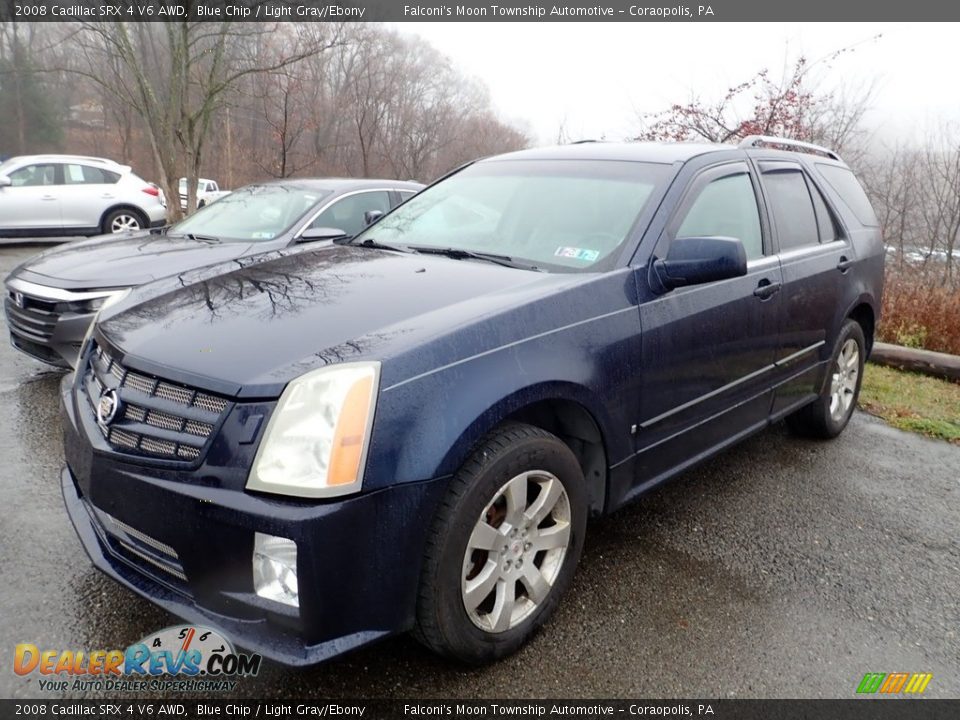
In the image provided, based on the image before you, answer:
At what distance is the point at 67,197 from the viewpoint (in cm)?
1155

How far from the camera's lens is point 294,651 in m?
1.81

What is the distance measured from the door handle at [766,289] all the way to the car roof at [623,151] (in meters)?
0.71

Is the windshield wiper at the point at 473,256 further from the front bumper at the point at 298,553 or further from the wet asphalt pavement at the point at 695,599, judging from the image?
the wet asphalt pavement at the point at 695,599

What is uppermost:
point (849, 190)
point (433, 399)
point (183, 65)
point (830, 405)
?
point (183, 65)

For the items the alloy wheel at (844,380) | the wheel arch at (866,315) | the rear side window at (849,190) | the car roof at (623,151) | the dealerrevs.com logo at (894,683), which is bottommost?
the dealerrevs.com logo at (894,683)

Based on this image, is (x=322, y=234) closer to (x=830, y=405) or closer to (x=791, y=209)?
(x=791, y=209)

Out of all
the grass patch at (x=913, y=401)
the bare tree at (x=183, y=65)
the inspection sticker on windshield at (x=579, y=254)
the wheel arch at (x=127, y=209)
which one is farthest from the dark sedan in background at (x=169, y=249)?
the bare tree at (x=183, y=65)

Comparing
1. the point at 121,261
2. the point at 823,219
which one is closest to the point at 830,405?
the point at 823,219

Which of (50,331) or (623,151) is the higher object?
(623,151)

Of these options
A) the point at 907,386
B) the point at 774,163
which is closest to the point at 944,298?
the point at 907,386

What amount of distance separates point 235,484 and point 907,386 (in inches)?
244

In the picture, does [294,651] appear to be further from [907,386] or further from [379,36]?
[379,36]

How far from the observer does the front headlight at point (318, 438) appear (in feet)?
5.94

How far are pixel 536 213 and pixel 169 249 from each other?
10.6ft
